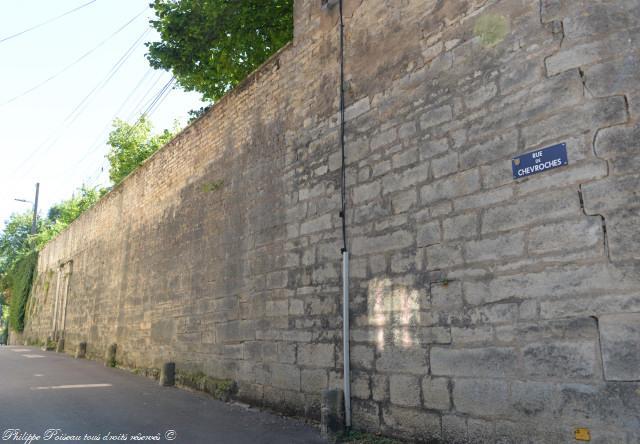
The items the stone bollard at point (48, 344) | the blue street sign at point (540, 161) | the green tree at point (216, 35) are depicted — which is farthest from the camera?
the stone bollard at point (48, 344)

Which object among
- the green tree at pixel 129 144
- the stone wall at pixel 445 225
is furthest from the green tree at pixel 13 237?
the stone wall at pixel 445 225

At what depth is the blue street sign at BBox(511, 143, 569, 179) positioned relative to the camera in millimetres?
3523

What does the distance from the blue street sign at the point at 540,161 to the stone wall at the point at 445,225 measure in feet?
0.22

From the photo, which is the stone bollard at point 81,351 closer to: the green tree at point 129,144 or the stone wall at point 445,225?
the stone wall at point 445,225

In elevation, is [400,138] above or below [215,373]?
above

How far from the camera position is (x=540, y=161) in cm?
363

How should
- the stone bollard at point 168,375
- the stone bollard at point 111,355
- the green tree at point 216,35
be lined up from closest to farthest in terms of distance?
the stone bollard at point 168,375
the green tree at point 216,35
the stone bollard at point 111,355

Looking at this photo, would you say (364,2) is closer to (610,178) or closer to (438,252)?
(438,252)

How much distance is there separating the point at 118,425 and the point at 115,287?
753cm

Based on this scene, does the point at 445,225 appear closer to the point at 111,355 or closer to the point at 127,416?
the point at 127,416

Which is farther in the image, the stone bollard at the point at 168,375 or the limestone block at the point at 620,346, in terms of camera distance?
the stone bollard at the point at 168,375

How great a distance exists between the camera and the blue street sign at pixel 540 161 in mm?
3523

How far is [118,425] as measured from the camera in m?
5.34

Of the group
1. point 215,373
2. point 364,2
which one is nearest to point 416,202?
point 364,2
